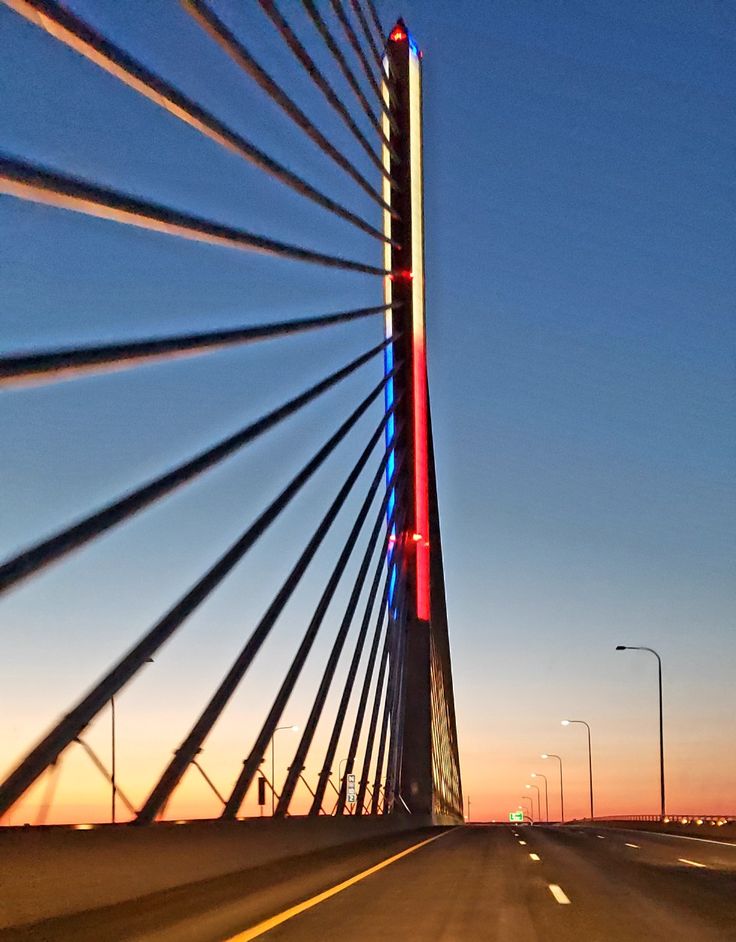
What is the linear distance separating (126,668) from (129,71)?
17.3 ft

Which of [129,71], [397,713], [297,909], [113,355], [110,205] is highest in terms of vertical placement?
[129,71]

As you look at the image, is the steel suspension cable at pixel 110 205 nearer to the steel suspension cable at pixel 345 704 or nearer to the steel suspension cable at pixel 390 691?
the steel suspension cable at pixel 345 704

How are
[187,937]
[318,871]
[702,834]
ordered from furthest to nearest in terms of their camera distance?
[702,834], [318,871], [187,937]

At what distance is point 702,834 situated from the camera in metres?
36.7

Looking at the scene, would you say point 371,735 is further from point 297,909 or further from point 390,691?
point 297,909

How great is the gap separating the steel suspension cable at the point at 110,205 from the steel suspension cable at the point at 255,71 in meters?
1.82

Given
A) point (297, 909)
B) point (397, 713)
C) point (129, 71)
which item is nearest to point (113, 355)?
point (129, 71)

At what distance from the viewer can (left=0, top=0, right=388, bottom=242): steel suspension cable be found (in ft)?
31.8

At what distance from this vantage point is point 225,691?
14633mm

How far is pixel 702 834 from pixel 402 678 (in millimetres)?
10883

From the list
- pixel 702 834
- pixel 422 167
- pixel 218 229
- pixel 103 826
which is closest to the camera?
pixel 103 826

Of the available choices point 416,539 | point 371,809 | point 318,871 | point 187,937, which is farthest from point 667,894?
point 416,539

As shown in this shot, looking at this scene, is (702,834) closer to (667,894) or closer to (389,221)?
(389,221)

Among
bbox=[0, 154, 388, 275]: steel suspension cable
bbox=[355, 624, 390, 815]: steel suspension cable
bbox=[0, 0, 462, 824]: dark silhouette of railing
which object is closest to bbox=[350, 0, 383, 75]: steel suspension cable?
bbox=[0, 0, 462, 824]: dark silhouette of railing
